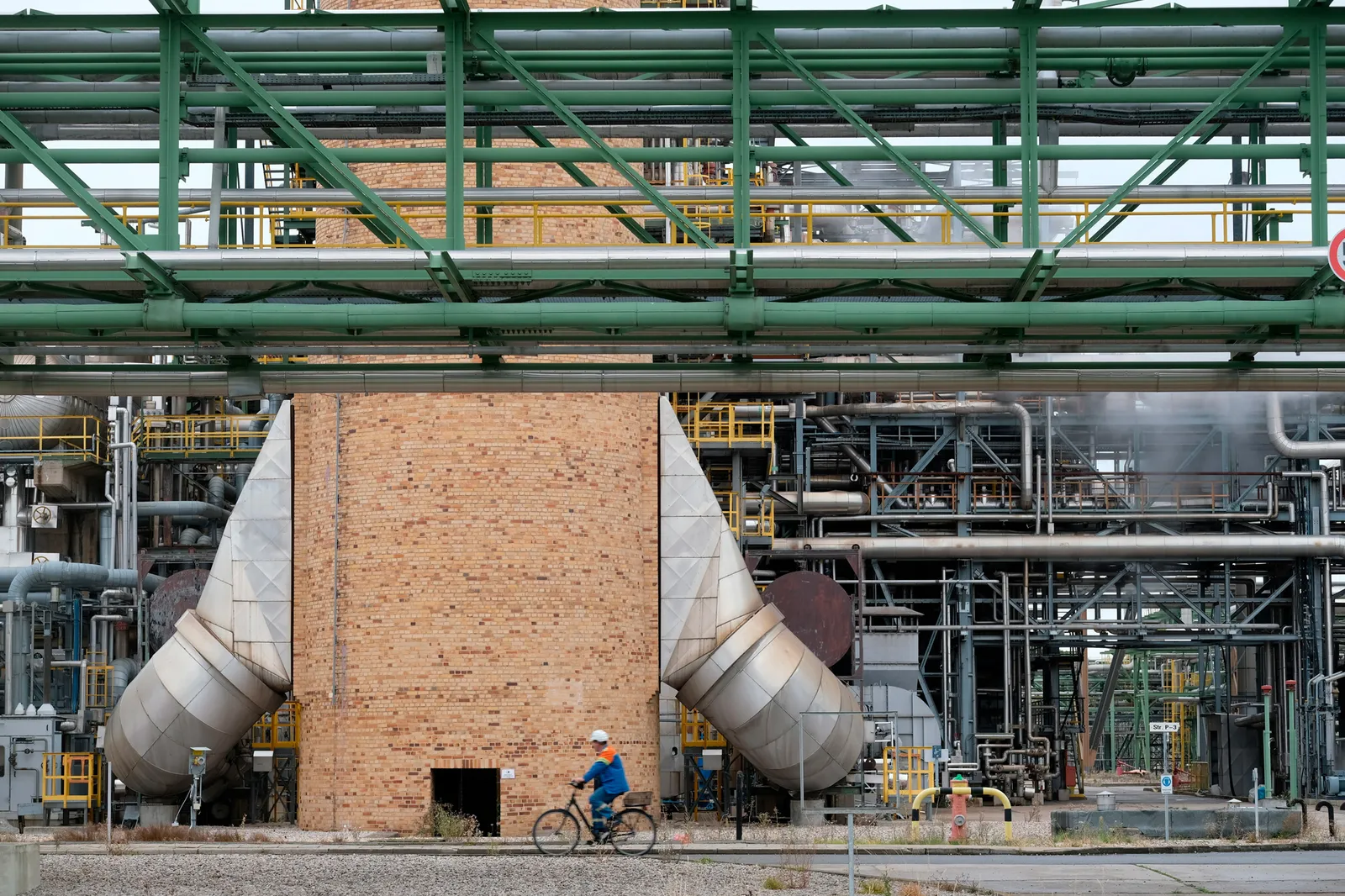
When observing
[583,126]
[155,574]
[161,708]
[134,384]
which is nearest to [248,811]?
[161,708]

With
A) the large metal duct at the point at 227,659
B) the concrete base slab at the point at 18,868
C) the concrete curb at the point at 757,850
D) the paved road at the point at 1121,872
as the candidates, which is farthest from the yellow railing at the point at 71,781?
the concrete base slab at the point at 18,868

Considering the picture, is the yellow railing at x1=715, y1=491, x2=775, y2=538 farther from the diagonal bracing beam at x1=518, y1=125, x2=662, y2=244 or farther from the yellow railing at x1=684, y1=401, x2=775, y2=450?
the diagonal bracing beam at x1=518, y1=125, x2=662, y2=244

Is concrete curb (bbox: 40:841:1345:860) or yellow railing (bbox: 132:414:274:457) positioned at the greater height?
yellow railing (bbox: 132:414:274:457)

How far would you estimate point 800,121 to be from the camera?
768 inches

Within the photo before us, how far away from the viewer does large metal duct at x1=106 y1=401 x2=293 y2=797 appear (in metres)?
27.3

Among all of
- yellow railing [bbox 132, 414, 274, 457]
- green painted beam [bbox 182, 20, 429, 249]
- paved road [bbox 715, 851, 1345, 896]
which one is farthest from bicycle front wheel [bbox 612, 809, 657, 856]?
yellow railing [bbox 132, 414, 274, 457]

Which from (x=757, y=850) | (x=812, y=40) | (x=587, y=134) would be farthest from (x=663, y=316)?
(x=757, y=850)

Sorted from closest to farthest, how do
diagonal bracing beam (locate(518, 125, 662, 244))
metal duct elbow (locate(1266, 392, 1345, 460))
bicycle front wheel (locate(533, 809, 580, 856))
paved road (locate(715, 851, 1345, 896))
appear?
paved road (locate(715, 851, 1345, 896)), diagonal bracing beam (locate(518, 125, 662, 244)), bicycle front wheel (locate(533, 809, 580, 856)), metal duct elbow (locate(1266, 392, 1345, 460))

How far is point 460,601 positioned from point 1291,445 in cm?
2006

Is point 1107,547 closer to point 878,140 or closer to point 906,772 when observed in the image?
point 906,772

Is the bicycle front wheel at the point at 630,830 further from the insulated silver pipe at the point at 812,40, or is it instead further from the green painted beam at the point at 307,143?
the insulated silver pipe at the point at 812,40

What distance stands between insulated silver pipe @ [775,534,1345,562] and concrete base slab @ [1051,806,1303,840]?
13057 mm

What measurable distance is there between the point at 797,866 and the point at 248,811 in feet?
48.5

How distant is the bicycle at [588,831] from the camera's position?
1959 centimetres
